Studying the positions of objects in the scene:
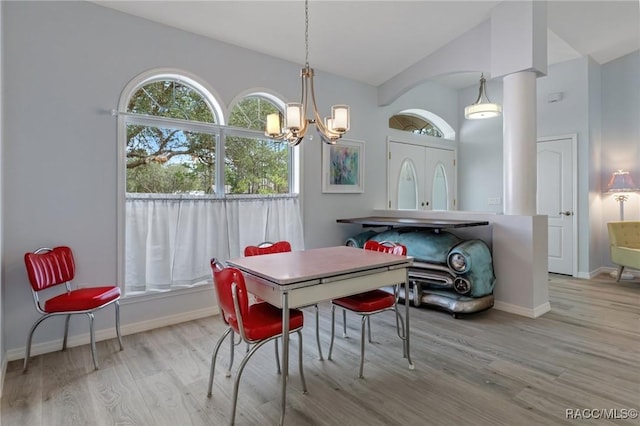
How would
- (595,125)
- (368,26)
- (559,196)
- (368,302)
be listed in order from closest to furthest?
(368,302)
(368,26)
(595,125)
(559,196)

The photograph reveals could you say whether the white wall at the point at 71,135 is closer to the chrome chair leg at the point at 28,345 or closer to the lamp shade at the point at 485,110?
the chrome chair leg at the point at 28,345

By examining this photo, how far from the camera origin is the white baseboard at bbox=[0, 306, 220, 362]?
272cm

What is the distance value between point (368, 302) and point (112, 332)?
2.35 m

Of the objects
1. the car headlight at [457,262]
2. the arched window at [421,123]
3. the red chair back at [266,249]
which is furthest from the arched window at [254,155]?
the arched window at [421,123]

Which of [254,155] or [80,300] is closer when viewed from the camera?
[80,300]

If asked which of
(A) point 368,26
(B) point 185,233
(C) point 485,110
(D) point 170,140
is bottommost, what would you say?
(B) point 185,233

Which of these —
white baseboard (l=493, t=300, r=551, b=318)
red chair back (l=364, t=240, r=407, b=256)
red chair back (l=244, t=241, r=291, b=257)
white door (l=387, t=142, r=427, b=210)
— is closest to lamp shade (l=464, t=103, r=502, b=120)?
white door (l=387, t=142, r=427, b=210)

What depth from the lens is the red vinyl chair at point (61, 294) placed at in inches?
99.0

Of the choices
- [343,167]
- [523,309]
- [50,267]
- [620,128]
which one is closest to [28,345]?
[50,267]

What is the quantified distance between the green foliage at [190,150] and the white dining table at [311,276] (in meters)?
1.54

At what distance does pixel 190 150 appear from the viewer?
11.9ft

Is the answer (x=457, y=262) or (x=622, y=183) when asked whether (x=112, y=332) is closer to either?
(x=457, y=262)

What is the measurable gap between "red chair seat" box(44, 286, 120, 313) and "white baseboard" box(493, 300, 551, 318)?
12.4 feet

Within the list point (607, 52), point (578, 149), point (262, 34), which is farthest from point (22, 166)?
point (607, 52)
